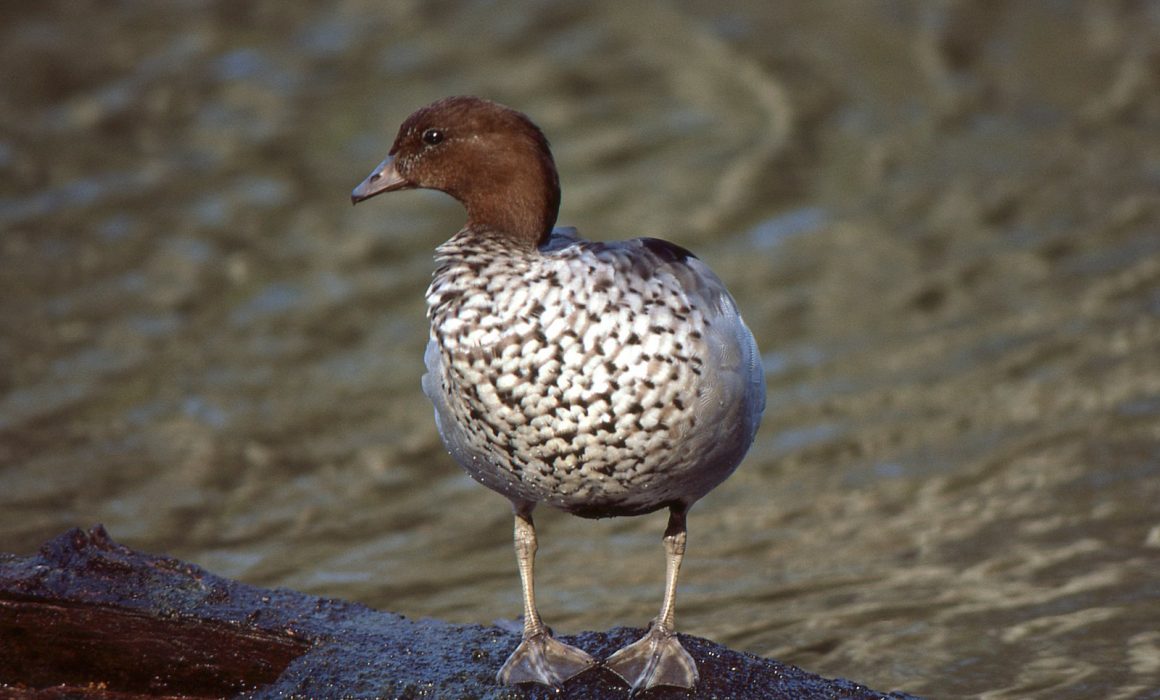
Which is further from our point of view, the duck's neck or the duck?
the duck's neck

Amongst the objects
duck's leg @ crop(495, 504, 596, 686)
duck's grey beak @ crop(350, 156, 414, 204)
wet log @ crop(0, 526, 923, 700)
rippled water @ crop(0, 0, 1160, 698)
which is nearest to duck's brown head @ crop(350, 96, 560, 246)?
duck's grey beak @ crop(350, 156, 414, 204)

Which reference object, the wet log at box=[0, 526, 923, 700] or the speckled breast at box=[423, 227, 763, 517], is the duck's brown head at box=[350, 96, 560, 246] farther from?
the wet log at box=[0, 526, 923, 700]

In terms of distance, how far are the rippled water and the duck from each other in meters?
2.54

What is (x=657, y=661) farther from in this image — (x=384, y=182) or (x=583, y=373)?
(x=384, y=182)

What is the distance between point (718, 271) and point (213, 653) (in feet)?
28.0

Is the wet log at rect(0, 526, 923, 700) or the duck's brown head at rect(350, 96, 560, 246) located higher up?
the duck's brown head at rect(350, 96, 560, 246)

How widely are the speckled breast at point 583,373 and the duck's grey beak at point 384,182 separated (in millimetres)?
433

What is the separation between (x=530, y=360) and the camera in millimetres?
4859

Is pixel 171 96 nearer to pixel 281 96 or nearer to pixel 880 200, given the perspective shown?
pixel 281 96

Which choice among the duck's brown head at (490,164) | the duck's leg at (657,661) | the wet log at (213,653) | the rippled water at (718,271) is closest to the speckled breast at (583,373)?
the duck's brown head at (490,164)

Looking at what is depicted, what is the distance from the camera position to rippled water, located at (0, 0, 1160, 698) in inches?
349

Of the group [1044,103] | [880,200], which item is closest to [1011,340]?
[880,200]

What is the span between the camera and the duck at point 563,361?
4.87 m

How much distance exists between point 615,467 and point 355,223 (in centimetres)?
971
